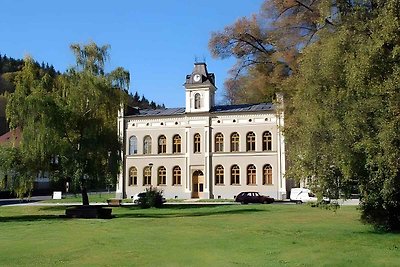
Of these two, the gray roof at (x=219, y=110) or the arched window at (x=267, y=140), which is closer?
the arched window at (x=267, y=140)

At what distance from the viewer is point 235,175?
182 ft

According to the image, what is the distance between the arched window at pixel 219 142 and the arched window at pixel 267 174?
5.06 m

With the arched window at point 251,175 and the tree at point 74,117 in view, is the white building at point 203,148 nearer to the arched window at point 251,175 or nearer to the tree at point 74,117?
the arched window at point 251,175

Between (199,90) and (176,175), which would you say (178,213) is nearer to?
(176,175)

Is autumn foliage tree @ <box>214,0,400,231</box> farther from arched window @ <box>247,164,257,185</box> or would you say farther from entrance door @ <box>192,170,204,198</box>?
entrance door @ <box>192,170,204,198</box>

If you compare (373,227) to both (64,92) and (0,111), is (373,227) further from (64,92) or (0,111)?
(0,111)

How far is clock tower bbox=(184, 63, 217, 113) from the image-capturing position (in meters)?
56.5

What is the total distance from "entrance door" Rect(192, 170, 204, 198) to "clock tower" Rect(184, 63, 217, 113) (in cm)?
681

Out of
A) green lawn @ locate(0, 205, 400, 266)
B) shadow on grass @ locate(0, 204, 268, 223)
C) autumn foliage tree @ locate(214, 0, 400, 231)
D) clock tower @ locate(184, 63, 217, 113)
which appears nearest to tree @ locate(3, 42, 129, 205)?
shadow on grass @ locate(0, 204, 268, 223)

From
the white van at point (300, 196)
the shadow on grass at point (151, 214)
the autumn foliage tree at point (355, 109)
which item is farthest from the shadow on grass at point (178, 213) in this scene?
the autumn foliage tree at point (355, 109)

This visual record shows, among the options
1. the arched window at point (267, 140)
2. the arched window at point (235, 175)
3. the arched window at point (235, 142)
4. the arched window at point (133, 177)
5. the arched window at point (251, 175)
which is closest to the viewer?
the arched window at point (267, 140)

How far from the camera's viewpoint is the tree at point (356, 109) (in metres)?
15.9

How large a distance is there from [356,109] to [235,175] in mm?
39462

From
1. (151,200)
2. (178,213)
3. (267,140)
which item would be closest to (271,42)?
(178,213)
